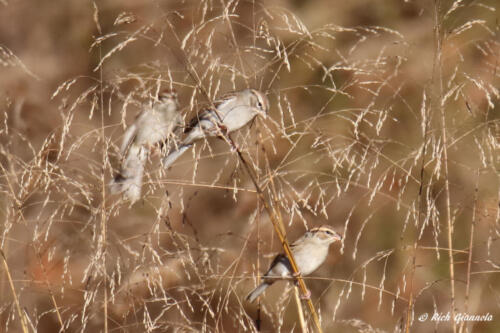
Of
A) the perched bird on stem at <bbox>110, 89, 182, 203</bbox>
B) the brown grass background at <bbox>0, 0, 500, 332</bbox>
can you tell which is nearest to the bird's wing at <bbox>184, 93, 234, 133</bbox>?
the perched bird on stem at <bbox>110, 89, 182, 203</bbox>

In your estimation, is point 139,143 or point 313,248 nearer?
point 139,143

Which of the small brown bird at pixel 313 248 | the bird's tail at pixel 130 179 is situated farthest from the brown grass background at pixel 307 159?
the small brown bird at pixel 313 248

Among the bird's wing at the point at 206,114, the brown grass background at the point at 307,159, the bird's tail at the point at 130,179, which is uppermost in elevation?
the bird's wing at the point at 206,114

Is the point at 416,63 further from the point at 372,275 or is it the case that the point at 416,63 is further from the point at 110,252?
the point at 110,252

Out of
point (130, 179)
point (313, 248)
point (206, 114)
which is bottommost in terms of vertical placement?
point (313, 248)

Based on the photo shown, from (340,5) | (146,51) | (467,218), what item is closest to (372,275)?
(467,218)

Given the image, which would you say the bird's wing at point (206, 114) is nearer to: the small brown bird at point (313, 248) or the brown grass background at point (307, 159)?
the brown grass background at point (307, 159)

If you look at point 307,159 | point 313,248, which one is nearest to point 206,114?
point 313,248

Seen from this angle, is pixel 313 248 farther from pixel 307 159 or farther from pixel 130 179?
pixel 307 159
